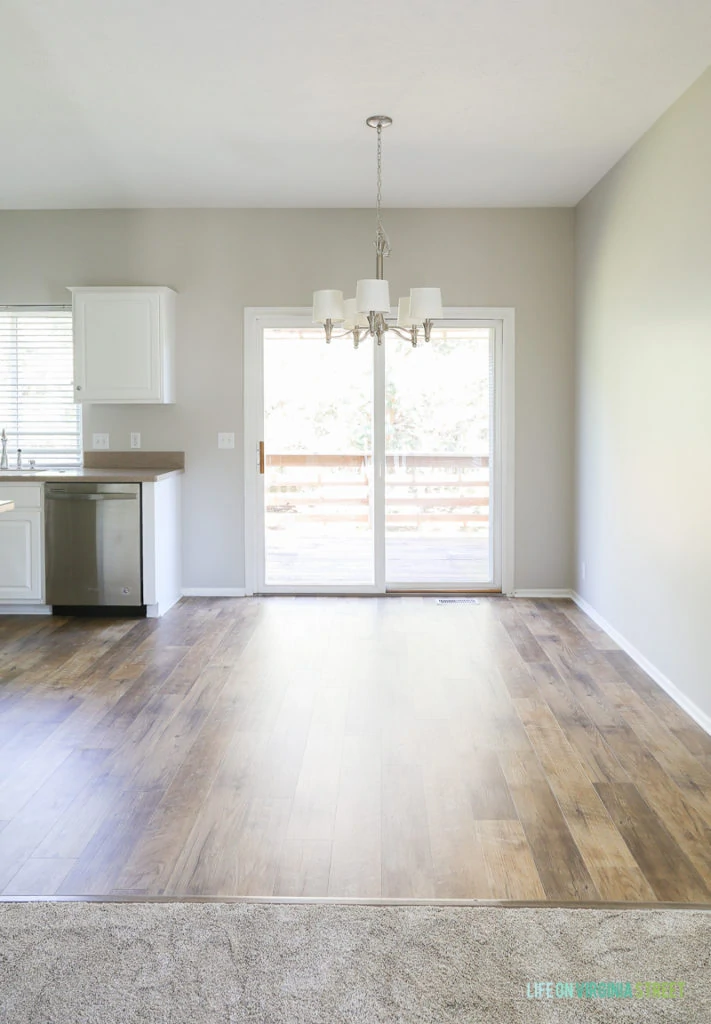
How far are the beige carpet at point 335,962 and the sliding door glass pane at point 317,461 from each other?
13.6 ft

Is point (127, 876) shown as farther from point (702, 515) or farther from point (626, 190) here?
point (626, 190)

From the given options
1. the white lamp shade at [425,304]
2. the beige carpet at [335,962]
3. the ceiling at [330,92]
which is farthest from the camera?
the white lamp shade at [425,304]

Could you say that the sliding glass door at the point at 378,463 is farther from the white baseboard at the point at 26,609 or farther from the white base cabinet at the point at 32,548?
the white baseboard at the point at 26,609

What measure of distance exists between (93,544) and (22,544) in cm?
47

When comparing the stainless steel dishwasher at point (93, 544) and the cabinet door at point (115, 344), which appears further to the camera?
the cabinet door at point (115, 344)

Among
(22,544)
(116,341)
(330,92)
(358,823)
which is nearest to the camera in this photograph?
(358,823)

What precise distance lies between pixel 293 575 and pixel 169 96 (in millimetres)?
3346

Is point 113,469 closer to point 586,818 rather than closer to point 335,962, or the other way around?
point 586,818

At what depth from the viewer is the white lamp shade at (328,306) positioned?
4.22 meters

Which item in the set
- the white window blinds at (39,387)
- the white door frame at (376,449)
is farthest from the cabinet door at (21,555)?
the white door frame at (376,449)

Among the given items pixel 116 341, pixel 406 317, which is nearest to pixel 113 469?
pixel 116 341

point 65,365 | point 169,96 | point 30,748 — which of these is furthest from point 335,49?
point 65,365

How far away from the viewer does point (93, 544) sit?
5508 millimetres

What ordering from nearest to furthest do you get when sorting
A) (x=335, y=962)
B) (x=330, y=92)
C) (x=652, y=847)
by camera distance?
(x=335, y=962), (x=652, y=847), (x=330, y=92)
